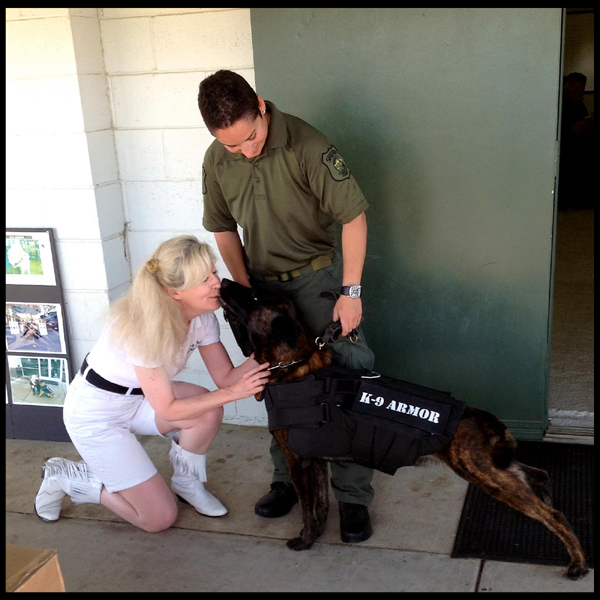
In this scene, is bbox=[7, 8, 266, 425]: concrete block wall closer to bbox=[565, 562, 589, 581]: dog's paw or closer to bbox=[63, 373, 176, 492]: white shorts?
bbox=[63, 373, 176, 492]: white shorts

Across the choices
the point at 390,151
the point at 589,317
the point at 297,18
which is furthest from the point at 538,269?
the point at 589,317

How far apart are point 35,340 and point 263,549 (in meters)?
1.79

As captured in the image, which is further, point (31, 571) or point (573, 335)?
point (573, 335)

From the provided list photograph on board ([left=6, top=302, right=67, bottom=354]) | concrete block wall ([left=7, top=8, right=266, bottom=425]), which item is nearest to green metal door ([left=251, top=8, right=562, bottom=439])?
concrete block wall ([left=7, top=8, right=266, bottom=425])

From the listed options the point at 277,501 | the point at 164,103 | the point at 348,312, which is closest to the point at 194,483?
the point at 277,501

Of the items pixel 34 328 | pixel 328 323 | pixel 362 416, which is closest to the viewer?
pixel 362 416

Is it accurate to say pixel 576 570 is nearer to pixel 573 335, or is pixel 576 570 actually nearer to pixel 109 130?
pixel 573 335

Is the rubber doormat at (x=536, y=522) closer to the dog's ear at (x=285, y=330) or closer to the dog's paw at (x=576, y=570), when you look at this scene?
the dog's paw at (x=576, y=570)

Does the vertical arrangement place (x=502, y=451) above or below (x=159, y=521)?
above

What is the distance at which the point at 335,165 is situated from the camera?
2676 millimetres

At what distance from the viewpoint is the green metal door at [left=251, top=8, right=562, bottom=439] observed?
3068 mm

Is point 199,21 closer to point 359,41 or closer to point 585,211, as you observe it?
point 359,41

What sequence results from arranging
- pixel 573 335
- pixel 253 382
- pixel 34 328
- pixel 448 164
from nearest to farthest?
pixel 253 382, pixel 448 164, pixel 34 328, pixel 573 335

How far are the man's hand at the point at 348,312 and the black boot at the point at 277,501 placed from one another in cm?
81
